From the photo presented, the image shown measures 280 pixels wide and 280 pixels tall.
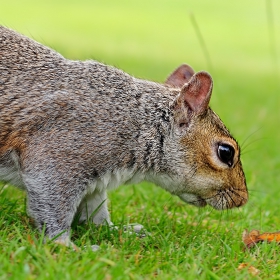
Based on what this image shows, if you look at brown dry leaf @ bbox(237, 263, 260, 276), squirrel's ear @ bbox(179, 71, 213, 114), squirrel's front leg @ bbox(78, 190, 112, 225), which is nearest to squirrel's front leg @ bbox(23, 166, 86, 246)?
squirrel's front leg @ bbox(78, 190, 112, 225)

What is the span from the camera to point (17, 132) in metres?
3.99

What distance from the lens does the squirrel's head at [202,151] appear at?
14.0ft

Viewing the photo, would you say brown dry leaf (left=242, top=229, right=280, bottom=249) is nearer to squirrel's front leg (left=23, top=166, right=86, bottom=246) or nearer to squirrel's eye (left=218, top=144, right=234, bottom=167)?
squirrel's eye (left=218, top=144, right=234, bottom=167)

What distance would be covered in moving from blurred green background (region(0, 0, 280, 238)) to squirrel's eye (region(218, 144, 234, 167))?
Result: 88cm

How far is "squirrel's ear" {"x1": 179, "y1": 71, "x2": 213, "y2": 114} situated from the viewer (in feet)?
13.7

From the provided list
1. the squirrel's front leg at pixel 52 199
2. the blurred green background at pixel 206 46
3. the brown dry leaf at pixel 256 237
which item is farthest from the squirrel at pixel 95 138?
the blurred green background at pixel 206 46

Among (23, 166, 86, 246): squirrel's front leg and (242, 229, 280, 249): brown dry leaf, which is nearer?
(23, 166, 86, 246): squirrel's front leg

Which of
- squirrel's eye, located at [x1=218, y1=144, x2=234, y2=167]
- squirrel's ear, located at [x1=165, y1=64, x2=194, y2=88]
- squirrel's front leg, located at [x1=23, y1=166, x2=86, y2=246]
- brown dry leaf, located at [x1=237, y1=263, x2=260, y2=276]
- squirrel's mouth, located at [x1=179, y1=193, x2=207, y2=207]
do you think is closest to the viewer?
brown dry leaf, located at [x1=237, y1=263, x2=260, y2=276]

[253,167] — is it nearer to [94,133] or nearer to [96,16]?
[94,133]

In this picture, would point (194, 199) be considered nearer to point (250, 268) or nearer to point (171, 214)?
point (171, 214)

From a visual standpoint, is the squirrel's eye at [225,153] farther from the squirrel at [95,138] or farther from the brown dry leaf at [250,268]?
the brown dry leaf at [250,268]

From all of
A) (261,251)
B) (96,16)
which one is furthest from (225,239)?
(96,16)

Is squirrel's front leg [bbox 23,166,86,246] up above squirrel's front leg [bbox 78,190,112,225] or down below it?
above

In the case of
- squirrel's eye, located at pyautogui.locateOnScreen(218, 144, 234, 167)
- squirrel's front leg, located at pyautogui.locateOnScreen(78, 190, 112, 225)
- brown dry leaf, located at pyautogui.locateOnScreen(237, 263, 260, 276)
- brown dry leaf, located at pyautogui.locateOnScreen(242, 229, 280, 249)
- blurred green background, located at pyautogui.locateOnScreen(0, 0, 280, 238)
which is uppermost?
squirrel's eye, located at pyautogui.locateOnScreen(218, 144, 234, 167)
